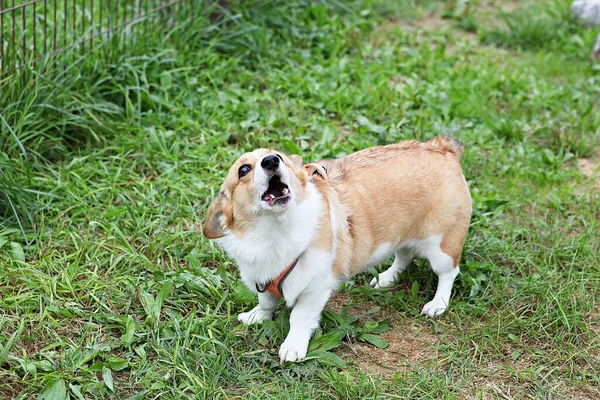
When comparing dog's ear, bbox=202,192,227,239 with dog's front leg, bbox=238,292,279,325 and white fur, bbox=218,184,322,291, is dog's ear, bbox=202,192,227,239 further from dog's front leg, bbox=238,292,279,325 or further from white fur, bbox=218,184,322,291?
dog's front leg, bbox=238,292,279,325

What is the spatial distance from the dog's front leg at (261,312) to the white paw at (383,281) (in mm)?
726

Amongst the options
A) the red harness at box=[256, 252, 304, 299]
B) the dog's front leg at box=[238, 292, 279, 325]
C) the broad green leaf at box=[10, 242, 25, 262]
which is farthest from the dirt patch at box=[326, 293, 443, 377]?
the broad green leaf at box=[10, 242, 25, 262]

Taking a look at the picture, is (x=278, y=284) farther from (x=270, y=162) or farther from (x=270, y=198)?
(x=270, y=162)

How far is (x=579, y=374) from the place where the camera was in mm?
3789

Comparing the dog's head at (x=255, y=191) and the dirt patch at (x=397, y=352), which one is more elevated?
the dog's head at (x=255, y=191)

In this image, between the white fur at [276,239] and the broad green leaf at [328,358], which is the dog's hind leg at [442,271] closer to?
the broad green leaf at [328,358]

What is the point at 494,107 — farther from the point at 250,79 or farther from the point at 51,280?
the point at 51,280

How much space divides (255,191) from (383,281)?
4.39 feet

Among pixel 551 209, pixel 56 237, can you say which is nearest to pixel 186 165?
pixel 56 237

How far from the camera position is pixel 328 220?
366 cm

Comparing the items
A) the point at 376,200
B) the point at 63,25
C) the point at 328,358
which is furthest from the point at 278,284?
the point at 63,25

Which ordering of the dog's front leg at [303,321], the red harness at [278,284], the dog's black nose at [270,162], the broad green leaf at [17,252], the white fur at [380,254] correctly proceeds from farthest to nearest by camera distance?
the broad green leaf at [17,252] → the white fur at [380,254] → the dog's front leg at [303,321] → the red harness at [278,284] → the dog's black nose at [270,162]

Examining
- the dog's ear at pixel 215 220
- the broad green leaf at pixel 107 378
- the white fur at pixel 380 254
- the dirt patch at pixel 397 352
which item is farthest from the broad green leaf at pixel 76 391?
the white fur at pixel 380 254

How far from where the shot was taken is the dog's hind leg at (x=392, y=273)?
14.5ft
